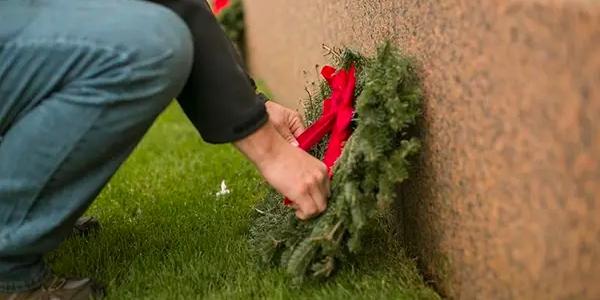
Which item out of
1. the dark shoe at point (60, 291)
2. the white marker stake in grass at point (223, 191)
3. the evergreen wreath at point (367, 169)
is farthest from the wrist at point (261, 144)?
the white marker stake in grass at point (223, 191)

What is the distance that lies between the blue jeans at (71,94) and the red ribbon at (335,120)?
0.34 m

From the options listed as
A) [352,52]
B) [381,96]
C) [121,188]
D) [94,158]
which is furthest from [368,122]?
[121,188]

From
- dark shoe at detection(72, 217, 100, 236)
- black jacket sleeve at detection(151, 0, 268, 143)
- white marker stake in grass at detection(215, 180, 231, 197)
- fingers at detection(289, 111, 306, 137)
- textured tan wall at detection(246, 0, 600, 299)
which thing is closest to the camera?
textured tan wall at detection(246, 0, 600, 299)

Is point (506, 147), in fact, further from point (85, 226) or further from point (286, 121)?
point (85, 226)

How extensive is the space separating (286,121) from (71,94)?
0.49 metres

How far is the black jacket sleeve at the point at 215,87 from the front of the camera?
1401mm

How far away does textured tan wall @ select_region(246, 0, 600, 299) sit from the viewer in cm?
104

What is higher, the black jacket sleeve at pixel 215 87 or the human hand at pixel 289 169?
the black jacket sleeve at pixel 215 87

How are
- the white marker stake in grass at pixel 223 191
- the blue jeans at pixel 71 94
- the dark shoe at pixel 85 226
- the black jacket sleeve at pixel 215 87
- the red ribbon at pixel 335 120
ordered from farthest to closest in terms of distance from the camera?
the white marker stake in grass at pixel 223 191 < the dark shoe at pixel 85 226 < the red ribbon at pixel 335 120 < the black jacket sleeve at pixel 215 87 < the blue jeans at pixel 71 94

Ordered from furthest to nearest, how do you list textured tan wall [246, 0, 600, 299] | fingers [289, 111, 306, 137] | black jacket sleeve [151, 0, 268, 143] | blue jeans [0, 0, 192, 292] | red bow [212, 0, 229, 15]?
1. red bow [212, 0, 229, 15]
2. fingers [289, 111, 306, 137]
3. black jacket sleeve [151, 0, 268, 143]
4. blue jeans [0, 0, 192, 292]
5. textured tan wall [246, 0, 600, 299]

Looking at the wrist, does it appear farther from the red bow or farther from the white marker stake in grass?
the red bow

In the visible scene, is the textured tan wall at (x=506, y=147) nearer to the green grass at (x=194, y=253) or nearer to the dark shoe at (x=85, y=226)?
the green grass at (x=194, y=253)

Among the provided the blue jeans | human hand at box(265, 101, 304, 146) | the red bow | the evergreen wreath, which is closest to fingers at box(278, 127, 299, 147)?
human hand at box(265, 101, 304, 146)

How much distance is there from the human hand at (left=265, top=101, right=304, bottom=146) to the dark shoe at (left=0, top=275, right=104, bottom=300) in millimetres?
467
